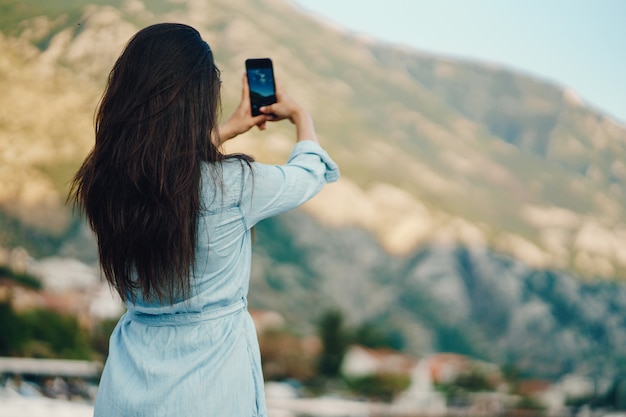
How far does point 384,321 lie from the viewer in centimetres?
455

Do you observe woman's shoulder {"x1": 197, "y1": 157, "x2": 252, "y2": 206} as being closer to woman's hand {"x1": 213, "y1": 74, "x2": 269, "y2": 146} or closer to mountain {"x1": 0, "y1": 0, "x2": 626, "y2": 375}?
woman's hand {"x1": 213, "y1": 74, "x2": 269, "y2": 146}

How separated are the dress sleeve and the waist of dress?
11 cm

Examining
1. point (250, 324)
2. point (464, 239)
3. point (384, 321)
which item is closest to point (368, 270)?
point (384, 321)

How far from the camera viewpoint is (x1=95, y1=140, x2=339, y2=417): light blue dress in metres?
0.92

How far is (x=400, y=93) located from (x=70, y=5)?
240cm

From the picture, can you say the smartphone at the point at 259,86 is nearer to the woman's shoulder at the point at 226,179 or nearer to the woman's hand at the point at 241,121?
the woman's hand at the point at 241,121

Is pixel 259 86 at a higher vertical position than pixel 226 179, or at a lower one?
higher

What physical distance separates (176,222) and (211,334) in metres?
0.15

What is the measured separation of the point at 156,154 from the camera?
89 centimetres

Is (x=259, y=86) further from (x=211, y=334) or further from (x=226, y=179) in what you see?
(x=211, y=334)

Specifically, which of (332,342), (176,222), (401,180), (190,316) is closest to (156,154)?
(176,222)

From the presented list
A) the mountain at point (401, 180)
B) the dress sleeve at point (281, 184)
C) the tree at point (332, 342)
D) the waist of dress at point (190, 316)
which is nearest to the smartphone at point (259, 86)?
the dress sleeve at point (281, 184)

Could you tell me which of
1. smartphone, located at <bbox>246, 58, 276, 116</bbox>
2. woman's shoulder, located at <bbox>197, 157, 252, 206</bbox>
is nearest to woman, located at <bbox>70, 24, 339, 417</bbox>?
woman's shoulder, located at <bbox>197, 157, 252, 206</bbox>

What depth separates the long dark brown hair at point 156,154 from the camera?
0.89 metres
